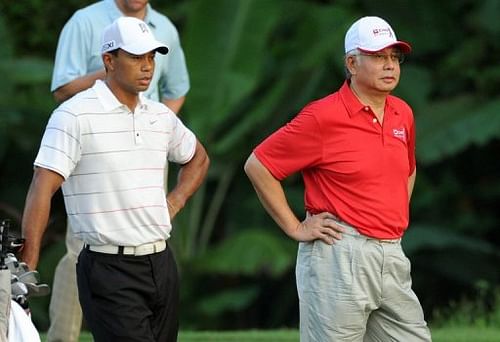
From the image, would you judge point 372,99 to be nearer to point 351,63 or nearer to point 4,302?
point 351,63

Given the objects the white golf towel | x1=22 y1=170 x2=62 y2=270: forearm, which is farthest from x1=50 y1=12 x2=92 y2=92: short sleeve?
the white golf towel

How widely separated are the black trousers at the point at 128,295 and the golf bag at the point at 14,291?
0.25 metres

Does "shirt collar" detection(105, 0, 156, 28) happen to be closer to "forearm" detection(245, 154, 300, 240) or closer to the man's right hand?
"forearm" detection(245, 154, 300, 240)

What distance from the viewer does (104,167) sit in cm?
616

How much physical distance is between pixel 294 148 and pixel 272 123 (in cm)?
838

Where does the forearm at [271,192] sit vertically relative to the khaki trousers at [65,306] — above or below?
above

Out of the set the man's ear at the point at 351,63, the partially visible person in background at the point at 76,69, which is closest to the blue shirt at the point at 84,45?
the partially visible person in background at the point at 76,69

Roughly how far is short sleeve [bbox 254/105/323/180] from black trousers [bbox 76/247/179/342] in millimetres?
621

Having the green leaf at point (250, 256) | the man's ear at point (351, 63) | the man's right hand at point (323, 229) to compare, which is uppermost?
the man's ear at point (351, 63)

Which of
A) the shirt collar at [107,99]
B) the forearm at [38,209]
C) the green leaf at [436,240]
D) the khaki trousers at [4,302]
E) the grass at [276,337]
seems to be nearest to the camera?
the khaki trousers at [4,302]

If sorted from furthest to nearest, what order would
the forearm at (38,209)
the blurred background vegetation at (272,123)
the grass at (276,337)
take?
the blurred background vegetation at (272,123), the grass at (276,337), the forearm at (38,209)

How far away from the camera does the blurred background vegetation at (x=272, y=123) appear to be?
1377 centimetres

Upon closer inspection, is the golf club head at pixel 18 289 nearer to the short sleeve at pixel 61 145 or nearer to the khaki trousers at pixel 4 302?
the khaki trousers at pixel 4 302

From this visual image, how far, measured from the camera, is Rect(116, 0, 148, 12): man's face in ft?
25.6
